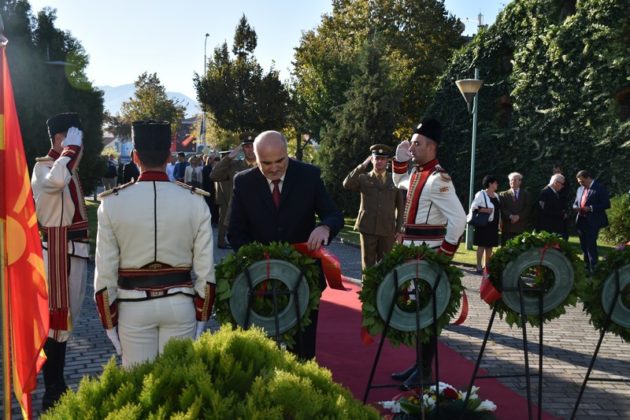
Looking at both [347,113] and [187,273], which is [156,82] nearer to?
[347,113]

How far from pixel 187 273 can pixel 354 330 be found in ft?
15.5

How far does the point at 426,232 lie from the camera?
240 inches

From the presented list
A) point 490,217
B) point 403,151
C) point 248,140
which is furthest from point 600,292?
point 490,217

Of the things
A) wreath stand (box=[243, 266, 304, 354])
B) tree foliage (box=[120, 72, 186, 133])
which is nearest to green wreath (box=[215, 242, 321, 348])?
wreath stand (box=[243, 266, 304, 354])

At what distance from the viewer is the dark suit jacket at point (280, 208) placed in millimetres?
4992

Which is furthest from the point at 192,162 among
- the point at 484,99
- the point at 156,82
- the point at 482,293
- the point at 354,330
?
the point at 156,82

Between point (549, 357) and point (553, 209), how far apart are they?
6703 mm

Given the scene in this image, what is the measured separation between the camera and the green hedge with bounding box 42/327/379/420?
2057 millimetres

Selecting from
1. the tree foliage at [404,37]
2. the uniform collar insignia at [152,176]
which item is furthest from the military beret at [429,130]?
the tree foliage at [404,37]

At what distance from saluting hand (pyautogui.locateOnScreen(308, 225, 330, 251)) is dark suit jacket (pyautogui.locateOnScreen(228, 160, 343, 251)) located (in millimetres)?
444

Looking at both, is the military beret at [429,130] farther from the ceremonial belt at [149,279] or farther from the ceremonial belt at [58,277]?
the ceremonial belt at [58,277]

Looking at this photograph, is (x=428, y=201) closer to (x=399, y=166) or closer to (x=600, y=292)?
(x=399, y=166)

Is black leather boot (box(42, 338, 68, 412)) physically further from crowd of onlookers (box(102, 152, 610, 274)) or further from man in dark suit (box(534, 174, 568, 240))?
man in dark suit (box(534, 174, 568, 240))

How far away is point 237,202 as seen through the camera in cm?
507
